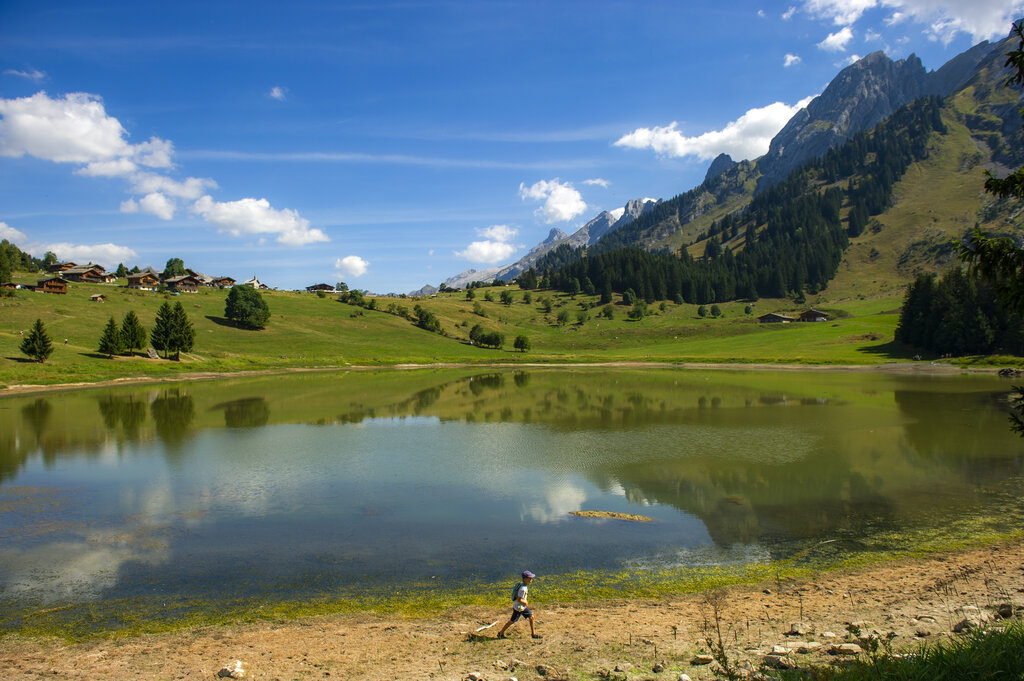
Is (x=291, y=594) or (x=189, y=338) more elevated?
(x=189, y=338)

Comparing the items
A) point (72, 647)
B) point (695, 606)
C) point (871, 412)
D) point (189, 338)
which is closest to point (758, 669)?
point (695, 606)

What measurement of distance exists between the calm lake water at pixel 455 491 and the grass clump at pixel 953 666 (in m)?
9.10

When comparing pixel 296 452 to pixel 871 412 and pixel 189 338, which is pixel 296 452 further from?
pixel 189 338

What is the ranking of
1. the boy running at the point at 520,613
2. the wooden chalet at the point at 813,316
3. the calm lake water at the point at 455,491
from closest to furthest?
the boy running at the point at 520,613 → the calm lake water at the point at 455,491 → the wooden chalet at the point at 813,316

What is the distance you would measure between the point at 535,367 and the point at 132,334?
71366mm

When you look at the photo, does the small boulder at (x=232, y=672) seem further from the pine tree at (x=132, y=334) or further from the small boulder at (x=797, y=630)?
the pine tree at (x=132, y=334)

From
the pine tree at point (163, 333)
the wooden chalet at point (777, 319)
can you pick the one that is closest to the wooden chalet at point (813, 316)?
the wooden chalet at point (777, 319)

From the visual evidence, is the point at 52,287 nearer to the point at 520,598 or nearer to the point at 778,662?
the point at 520,598

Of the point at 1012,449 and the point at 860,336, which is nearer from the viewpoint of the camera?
the point at 1012,449

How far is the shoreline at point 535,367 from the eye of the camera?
7312cm

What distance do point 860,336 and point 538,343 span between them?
238ft

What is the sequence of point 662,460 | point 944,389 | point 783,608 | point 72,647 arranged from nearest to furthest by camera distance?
point 72,647, point 783,608, point 662,460, point 944,389

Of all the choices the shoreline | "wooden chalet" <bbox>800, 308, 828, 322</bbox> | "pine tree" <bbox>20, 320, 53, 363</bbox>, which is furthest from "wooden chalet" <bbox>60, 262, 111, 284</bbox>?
"wooden chalet" <bbox>800, 308, 828, 322</bbox>

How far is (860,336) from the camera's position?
377ft
